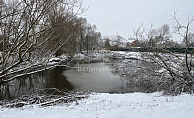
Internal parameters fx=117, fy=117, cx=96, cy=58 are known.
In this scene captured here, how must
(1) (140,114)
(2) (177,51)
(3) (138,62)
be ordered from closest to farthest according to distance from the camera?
(1) (140,114)
(2) (177,51)
(3) (138,62)

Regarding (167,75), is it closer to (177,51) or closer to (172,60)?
(172,60)

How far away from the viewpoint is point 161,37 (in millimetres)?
6844

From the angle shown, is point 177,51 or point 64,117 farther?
point 177,51

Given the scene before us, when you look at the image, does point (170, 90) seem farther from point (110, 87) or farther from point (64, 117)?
point (64, 117)

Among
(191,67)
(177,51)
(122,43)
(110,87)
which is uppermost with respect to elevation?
(122,43)

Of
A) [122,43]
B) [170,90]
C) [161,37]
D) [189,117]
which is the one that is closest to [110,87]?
[122,43]

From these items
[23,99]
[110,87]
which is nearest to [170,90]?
[110,87]

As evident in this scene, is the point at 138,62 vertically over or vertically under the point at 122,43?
under

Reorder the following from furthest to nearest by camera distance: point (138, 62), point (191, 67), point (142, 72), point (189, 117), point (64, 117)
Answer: point (138, 62)
point (142, 72)
point (191, 67)
point (64, 117)
point (189, 117)

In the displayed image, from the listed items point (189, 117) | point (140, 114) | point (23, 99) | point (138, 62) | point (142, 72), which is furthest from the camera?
point (138, 62)

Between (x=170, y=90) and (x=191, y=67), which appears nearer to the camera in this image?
(x=170, y=90)

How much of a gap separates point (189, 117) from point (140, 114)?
1.05 m

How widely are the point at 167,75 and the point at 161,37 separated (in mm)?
2230

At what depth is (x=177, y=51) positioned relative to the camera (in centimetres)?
665
